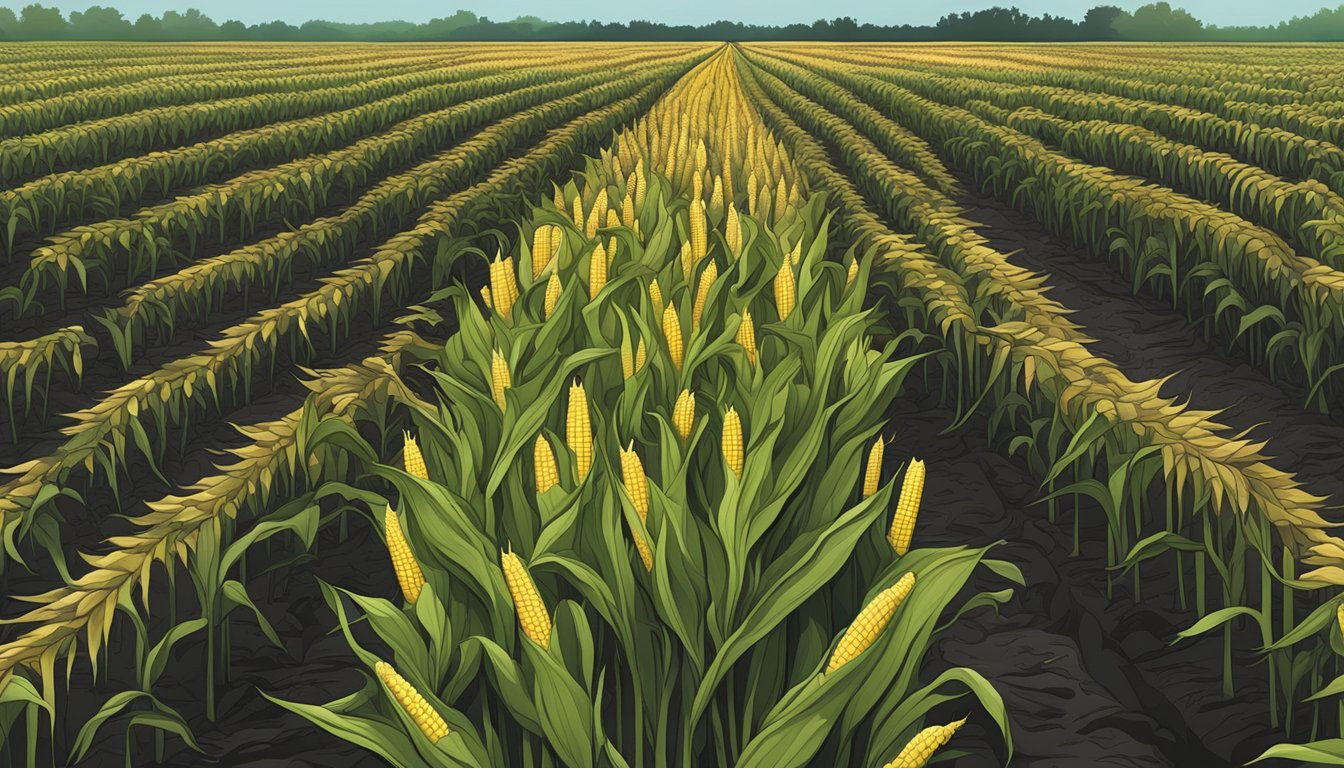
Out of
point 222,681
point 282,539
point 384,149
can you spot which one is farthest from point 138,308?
point 384,149

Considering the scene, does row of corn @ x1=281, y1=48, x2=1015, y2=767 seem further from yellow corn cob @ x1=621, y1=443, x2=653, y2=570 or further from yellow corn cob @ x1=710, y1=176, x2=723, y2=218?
yellow corn cob @ x1=710, y1=176, x2=723, y2=218

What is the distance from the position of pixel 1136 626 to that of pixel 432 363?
4046mm

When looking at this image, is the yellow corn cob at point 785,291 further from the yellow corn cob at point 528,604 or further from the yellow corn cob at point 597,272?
the yellow corn cob at point 528,604

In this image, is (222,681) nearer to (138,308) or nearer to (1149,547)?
(1149,547)

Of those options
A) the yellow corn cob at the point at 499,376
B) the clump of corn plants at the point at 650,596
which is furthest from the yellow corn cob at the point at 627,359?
the yellow corn cob at the point at 499,376

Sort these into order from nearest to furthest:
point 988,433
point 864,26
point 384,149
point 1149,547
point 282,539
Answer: point 1149,547 < point 282,539 < point 988,433 < point 384,149 < point 864,26

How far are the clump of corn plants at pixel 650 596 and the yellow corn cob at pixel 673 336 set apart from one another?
36 centimetres

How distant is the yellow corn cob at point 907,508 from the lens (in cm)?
230

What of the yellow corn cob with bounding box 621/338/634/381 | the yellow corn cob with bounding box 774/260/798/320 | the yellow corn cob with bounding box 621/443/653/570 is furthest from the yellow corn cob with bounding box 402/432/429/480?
the yellow corn cob with bounding box 774/260/798/320

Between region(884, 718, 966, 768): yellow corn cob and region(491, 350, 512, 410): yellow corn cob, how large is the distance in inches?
63.4

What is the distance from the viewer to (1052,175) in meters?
10.5

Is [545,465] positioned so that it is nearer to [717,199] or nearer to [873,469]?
[873,469]

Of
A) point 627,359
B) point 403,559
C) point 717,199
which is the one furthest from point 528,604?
point 717,199

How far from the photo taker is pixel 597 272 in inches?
158
